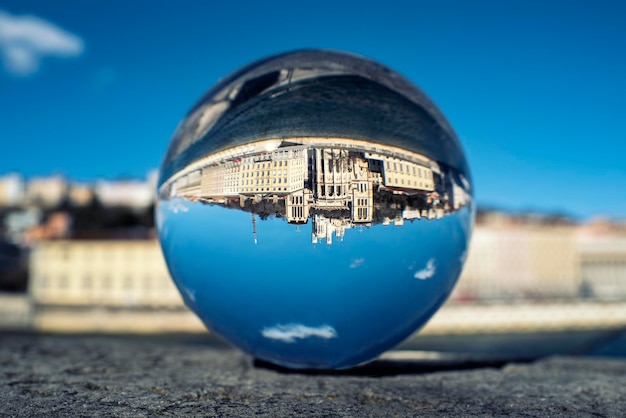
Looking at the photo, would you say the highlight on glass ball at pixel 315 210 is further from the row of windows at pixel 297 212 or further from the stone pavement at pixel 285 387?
the stone pavement at pixel 285 387

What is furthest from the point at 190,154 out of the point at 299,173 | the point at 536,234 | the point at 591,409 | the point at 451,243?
the point at 536,234

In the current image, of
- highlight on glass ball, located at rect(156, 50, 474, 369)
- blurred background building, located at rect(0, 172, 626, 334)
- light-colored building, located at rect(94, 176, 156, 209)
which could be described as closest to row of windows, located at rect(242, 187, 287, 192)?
highlight on glass ball, located at rect(156, 50, 474, 369)

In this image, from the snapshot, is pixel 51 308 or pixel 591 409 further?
pixel 51 308

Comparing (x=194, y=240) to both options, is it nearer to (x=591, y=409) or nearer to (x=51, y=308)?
(x=591, y=409)

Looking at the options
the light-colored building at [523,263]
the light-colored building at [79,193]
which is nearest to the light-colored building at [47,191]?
the light-colored building at [79,193]

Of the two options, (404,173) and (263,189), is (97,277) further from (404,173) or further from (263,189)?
(404,173)

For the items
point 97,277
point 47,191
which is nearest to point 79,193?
point 47,191

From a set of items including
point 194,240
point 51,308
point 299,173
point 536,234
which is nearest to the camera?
point 299,173

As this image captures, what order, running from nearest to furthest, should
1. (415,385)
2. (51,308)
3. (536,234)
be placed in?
(415,385)
(51,308)
(536,234)
